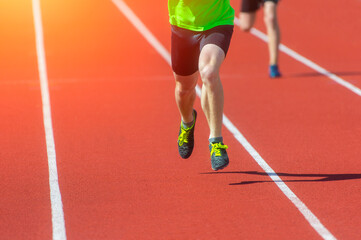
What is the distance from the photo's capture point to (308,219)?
5023 mm

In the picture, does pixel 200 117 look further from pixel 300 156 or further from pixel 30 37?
pixel 30 37

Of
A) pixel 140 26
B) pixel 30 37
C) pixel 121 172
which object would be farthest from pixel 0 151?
pixel 140 26

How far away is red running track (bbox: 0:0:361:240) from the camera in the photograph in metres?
5.02

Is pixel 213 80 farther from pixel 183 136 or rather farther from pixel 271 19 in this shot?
pixel 271 19

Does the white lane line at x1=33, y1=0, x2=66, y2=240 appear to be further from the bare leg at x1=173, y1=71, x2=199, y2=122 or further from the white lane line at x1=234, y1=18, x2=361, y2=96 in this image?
the white lane line at x1=234, y1=18, x2=361, y2=96

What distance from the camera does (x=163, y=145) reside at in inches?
278

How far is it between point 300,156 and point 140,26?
27.0 feet

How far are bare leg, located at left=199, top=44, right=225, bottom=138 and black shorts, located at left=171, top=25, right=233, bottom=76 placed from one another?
101 mm

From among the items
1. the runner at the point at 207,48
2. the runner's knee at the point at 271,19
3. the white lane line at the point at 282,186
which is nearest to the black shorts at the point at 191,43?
the runner at the point at 207,48

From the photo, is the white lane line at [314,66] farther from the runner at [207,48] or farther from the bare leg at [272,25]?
the runner at [207,48]

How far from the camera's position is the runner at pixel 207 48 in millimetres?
5578

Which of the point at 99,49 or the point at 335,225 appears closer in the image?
the point at 335,225

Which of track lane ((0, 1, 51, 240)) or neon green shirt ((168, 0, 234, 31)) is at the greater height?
neon green shirt ((168, 0, 234, 31))

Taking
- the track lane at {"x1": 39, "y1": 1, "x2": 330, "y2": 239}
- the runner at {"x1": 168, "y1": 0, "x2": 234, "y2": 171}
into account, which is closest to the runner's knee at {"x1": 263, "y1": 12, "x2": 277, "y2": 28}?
the track lane at {"x1": 39, "y1": 1, "x2": 330, "y2": 239}
